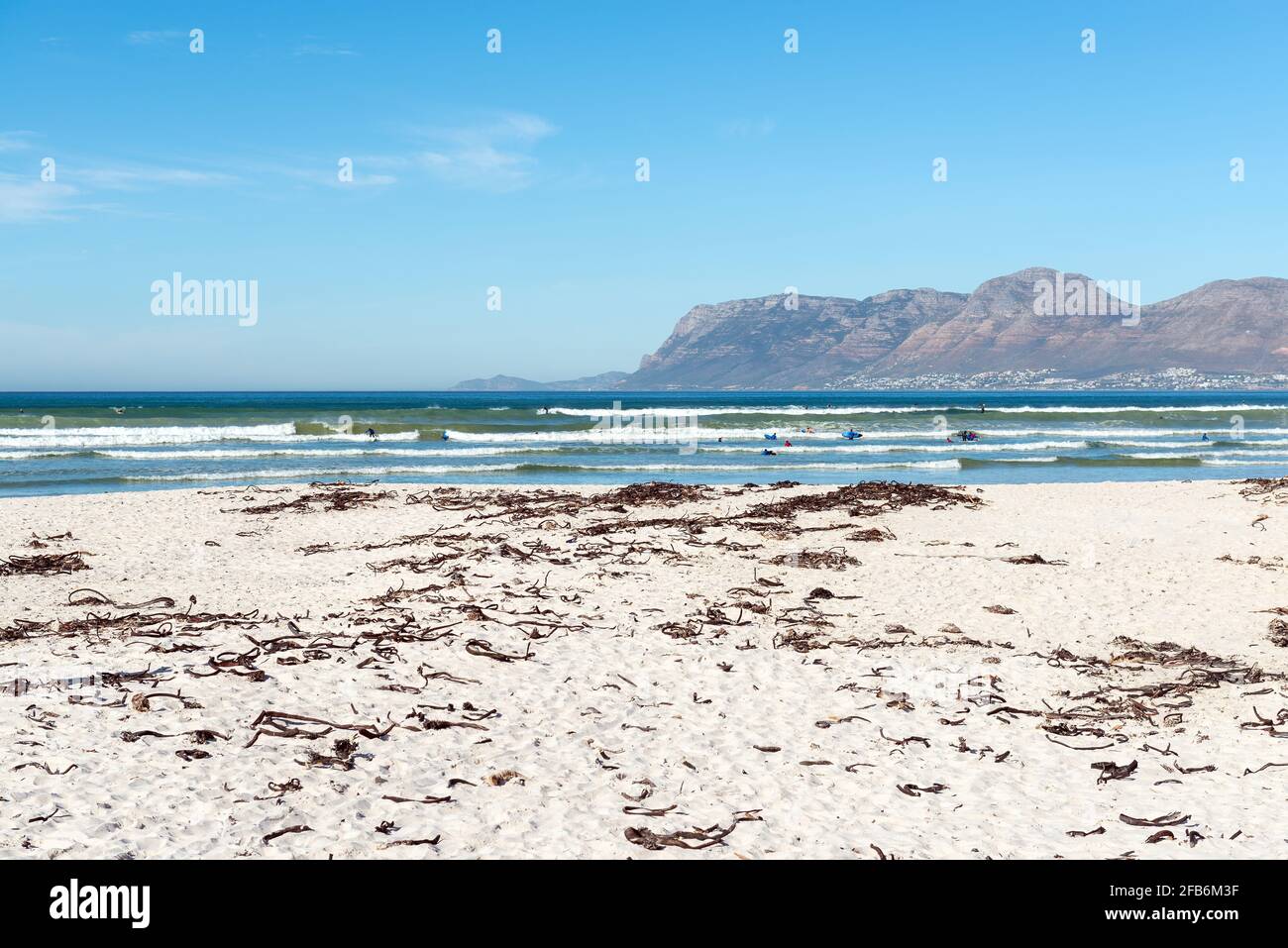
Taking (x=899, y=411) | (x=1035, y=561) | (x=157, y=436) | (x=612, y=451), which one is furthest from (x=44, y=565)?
(x=899, y=411)

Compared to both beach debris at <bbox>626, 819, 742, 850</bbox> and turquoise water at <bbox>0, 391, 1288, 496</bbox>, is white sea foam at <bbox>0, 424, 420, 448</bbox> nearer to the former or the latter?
turquoise water at <bbox>0, 391, 1288, 496</bbox>

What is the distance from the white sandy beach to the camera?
4379 mm

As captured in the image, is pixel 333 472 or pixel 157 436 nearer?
pixel 333 472

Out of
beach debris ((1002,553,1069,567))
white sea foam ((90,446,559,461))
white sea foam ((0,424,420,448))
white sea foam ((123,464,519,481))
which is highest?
white sea foam ((0,424,420,448))

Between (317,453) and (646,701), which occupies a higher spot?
(317,453)

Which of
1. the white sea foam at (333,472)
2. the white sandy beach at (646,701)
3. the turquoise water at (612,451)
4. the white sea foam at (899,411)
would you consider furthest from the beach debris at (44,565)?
the white sea foam at (899,411)

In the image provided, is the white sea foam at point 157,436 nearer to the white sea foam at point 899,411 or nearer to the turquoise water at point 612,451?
the turquoise water at point 612,451

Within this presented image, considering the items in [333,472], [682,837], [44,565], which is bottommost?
[682,837]

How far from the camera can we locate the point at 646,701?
6422mm

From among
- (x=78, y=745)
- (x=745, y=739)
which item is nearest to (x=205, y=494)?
(x=78, y=745)

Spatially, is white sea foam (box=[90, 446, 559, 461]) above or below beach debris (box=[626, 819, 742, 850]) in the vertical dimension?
above

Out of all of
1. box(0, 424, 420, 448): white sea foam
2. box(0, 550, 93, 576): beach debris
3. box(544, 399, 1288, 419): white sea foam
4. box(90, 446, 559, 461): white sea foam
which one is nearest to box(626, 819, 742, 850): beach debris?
box(0, 550, 93, 576): beach debris

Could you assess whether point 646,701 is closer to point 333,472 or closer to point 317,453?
point 333,472

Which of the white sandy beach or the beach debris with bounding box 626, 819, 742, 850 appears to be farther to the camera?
the white sandy beach
